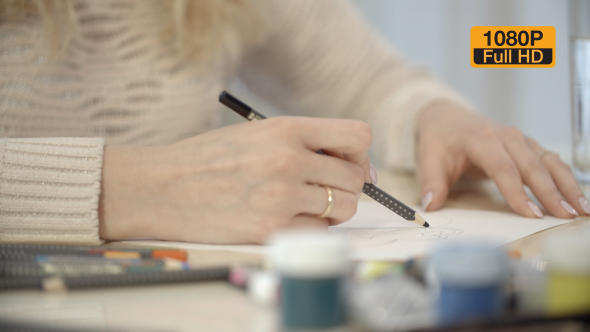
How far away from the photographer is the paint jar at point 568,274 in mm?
204

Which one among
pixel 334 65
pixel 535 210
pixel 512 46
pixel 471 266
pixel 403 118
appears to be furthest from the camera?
pixel 334 65

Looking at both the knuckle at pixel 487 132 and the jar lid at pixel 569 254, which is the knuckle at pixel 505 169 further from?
the jar lid at pixel 569 254

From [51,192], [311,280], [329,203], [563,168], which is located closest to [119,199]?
[51,192]

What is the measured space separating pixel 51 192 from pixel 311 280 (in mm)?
351

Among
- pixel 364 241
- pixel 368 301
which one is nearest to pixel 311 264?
pixel 368 301

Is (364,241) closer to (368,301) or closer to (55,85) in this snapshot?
(368,301)

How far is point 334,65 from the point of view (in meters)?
1.00

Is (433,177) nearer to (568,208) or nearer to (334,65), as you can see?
(568,208)

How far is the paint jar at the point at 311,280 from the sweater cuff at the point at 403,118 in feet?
1.95

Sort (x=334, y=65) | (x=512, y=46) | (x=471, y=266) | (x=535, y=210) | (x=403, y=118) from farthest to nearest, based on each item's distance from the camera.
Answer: (x=334, y=65), (x=403, y=118), (x=512, y=46), (x=535, y=210), (x=471, y=266)

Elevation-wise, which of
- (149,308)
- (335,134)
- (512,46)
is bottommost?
(149,308)

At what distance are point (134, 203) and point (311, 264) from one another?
0.30m

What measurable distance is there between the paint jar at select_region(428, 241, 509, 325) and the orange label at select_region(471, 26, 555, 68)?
57 cm

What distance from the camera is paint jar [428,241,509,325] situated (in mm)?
191
